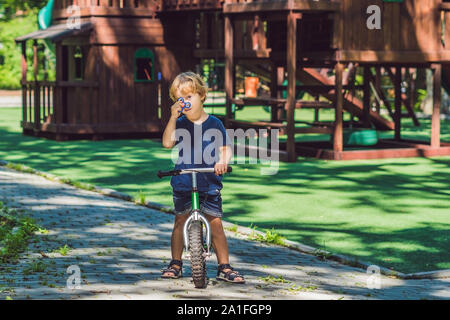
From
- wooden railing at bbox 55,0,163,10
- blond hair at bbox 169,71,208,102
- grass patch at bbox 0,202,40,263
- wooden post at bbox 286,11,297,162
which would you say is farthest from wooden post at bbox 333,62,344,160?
blond hair at bbox 169,71,208,102

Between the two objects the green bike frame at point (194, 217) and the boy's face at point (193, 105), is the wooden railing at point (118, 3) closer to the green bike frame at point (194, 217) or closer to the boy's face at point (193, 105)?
the boy's face at point (193, 105)

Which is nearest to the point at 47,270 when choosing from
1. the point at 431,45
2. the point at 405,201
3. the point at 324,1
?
the point at 405,201

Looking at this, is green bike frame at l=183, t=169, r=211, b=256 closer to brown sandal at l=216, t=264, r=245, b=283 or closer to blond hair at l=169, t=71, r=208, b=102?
brown sandal at l=216, t=264, r=245, b=283

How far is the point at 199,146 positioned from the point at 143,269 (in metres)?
1.29

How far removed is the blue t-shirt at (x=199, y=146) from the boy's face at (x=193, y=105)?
0.07m

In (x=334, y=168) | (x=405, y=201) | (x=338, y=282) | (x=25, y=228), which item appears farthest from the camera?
(x=334, y=168)

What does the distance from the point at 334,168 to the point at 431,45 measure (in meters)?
4.72

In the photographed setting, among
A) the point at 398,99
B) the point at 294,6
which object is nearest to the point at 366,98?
the point at 398,99

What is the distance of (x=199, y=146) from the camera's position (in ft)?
23.1

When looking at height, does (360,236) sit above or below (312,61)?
below

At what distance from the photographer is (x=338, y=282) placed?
751 cm

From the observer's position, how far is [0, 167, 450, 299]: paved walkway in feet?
22.0

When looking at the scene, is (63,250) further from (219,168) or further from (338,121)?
(338,121)
